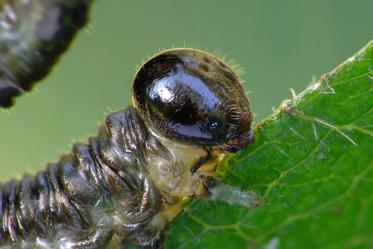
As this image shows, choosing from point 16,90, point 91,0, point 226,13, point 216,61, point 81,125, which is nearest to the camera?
point 91,0

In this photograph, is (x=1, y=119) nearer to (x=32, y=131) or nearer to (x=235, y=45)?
(x=32, y=131)

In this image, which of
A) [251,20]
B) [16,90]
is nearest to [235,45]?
[251,20]

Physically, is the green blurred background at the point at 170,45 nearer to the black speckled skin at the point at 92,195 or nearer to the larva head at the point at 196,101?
the black speckled skin at the point at 92,195

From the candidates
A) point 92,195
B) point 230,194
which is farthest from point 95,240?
point 230,194

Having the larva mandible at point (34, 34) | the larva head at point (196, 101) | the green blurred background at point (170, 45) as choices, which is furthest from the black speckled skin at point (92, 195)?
the green blurred background at point (170, 45)

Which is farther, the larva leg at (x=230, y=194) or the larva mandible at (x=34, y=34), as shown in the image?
the larva leg at (x=230, y=194)

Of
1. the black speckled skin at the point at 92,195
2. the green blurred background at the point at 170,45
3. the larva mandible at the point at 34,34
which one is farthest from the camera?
the green blurred background at the point at 170,45
